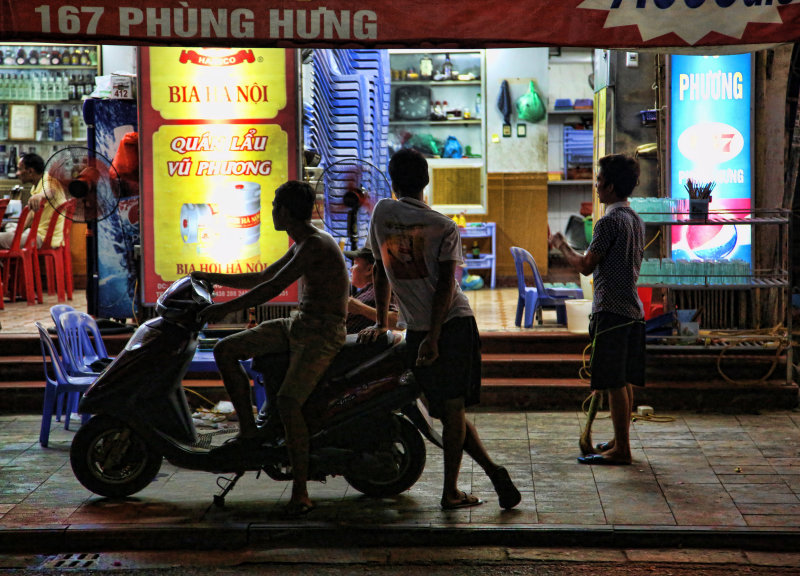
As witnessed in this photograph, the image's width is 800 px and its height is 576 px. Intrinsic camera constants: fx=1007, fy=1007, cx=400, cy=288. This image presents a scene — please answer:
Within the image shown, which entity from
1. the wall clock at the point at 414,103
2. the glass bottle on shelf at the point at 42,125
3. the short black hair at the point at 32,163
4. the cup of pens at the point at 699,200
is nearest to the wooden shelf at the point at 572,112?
the wall clock at the point at 414,103

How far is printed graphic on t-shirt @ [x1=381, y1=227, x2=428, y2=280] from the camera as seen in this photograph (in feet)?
16.5

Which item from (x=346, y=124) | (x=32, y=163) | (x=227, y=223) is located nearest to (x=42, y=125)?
(x=32, y=163)

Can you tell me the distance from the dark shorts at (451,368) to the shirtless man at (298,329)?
0.48 m

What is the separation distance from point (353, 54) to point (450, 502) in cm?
635

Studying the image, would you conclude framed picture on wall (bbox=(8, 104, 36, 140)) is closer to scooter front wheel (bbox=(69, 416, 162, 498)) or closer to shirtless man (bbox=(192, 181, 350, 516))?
scooter front wheel (bbox=(69, 416, 162, 498))

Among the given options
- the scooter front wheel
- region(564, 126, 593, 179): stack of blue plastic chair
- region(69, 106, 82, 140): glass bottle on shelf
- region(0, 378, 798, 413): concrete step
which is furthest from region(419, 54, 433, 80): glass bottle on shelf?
the scooter front wheel

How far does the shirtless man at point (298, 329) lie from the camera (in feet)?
16.7

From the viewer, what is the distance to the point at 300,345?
5145 millimetres

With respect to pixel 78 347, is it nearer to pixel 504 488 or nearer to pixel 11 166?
pixel 504 488

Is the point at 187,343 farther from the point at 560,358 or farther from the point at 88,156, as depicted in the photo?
the point at 560,358

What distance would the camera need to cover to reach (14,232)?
11.6 metres

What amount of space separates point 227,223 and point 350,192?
1180 mm

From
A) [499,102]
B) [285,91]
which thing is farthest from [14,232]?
[499,102]

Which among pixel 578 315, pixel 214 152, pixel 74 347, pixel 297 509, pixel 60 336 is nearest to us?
pixel 297 509
